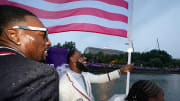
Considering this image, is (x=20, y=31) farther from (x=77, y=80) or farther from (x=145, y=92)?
(x=77, y=80)

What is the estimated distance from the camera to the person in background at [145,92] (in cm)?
151

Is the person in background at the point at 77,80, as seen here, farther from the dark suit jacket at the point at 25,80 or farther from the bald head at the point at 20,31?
the dark suit jacket at the point at 25,80

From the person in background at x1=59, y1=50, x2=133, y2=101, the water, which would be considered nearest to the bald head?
the person in background at x1=59, y1=50, x2=133, y2=101

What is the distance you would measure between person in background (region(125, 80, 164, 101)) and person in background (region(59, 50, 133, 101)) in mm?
687

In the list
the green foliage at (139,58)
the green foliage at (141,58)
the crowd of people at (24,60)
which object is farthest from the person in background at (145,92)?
the green foliage at (139,58)

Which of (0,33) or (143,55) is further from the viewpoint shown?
(143,55)

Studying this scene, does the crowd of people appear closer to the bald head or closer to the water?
the bald head

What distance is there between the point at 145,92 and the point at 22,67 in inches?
50.7

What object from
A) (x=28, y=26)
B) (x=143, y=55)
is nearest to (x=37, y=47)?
(x=28, y=26)

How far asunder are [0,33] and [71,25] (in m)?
2.09

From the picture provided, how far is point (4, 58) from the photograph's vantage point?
567 mm

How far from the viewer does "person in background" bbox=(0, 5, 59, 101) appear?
1.63ft

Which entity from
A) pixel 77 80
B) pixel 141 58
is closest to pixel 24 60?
pixel 77 80

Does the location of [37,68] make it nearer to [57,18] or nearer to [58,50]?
[57,18]
